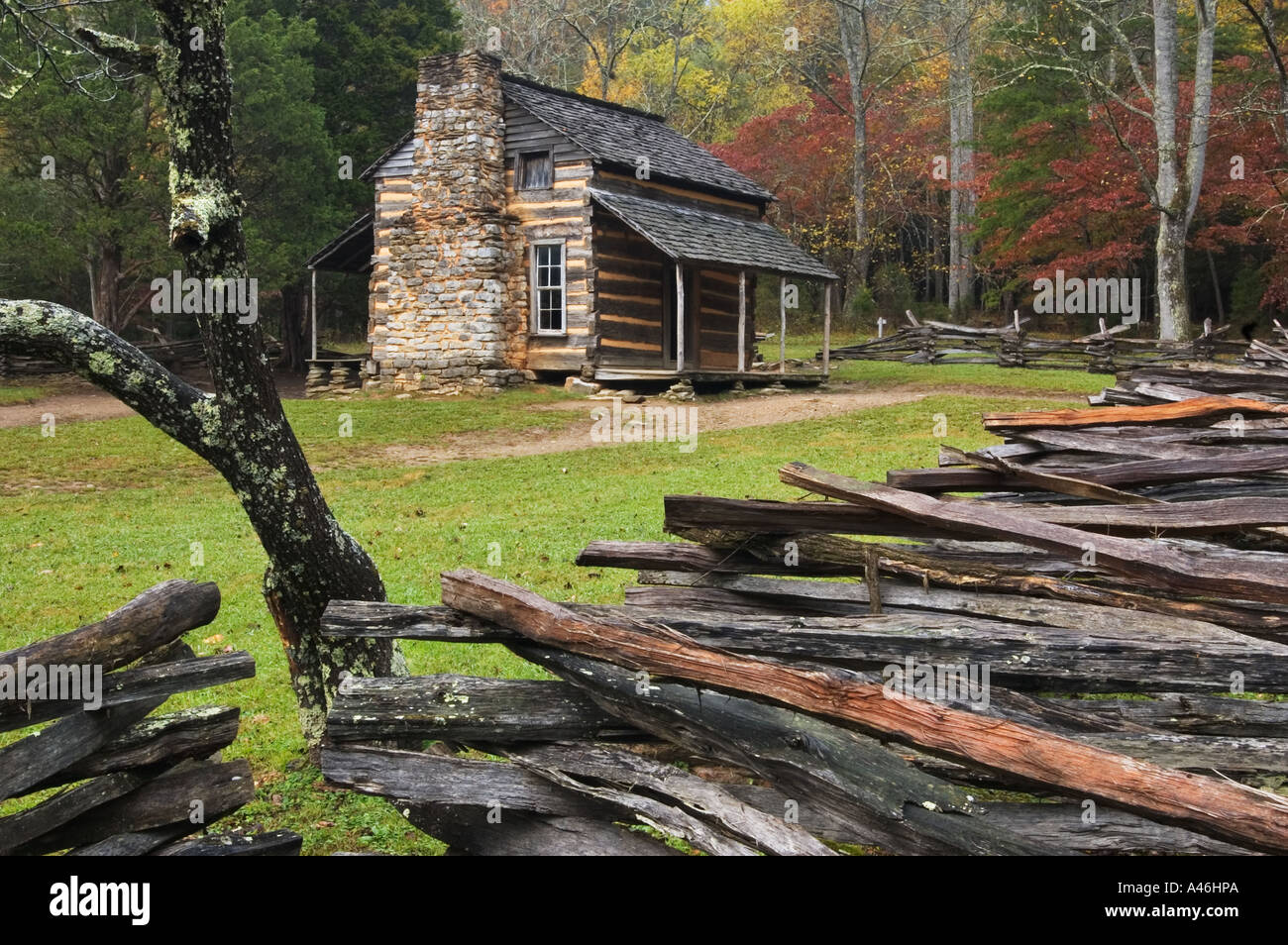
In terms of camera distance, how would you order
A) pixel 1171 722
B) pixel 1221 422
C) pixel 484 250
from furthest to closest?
pixel 484 250 < pixel 1221 422 < pixel 1171 722

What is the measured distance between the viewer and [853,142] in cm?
4031

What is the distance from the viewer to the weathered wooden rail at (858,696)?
3.71m

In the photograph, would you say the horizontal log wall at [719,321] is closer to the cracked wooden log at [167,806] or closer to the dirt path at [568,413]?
the dirt path at [568,413]

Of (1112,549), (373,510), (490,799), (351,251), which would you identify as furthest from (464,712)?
(351,251)

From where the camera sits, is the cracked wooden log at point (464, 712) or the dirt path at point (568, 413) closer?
the cracked wooden log at point (464, 712)

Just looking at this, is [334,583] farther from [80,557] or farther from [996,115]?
[996,115]

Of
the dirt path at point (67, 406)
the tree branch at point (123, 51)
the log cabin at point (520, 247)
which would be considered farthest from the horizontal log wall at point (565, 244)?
the tree branch at point (123, 51)

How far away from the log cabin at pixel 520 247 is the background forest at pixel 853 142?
13.4 ft

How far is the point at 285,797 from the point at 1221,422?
634 cm

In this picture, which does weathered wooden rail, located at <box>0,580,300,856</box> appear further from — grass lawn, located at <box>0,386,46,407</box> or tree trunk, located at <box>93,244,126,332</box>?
tree trunk, located at <box>93,244,126,332</box>

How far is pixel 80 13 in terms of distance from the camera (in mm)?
24703

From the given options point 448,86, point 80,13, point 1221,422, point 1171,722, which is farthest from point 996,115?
point 1171,722

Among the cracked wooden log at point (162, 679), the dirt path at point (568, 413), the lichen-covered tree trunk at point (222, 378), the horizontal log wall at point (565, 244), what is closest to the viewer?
the cracked wooden log at point (162, 679)
